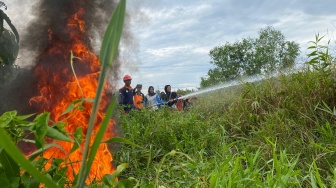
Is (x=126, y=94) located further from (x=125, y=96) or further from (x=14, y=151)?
(x=14, y=151)

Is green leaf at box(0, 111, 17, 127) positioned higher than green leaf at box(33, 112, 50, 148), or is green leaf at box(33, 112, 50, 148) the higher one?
green leaf at box(0, 111, 17, 127)

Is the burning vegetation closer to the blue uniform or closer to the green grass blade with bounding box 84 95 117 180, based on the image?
the blue uniform

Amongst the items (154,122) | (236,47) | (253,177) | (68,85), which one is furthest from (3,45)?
(236,47)

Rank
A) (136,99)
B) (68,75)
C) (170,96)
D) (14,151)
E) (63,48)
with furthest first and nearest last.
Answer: (170,96)
(136,99)
(63,48)
(68,75)
(14,151)

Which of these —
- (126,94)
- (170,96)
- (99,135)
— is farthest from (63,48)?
(170,96)

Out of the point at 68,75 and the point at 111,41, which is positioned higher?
the point at 68,75

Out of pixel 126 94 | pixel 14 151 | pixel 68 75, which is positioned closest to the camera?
pixel 14 151

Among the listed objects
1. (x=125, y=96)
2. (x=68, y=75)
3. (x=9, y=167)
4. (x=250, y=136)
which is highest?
(x=68, y=75)

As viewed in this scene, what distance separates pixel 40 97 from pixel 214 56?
34073mm

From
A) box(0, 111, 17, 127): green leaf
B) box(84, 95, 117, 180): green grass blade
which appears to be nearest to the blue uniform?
box(0, 111, 17, 127): green leaf

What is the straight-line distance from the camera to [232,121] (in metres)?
6.07

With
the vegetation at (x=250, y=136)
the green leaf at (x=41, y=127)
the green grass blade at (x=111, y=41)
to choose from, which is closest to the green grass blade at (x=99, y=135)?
the green grass blade at (x=111, y=41)

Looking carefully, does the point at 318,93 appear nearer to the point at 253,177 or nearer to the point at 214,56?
the point at 253,177

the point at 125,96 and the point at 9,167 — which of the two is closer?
the point at 9,167
